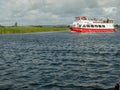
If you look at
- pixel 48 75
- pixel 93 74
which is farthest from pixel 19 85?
pixel 93 74

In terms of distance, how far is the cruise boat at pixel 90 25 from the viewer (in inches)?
4857

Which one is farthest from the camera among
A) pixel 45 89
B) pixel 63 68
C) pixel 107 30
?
pixel 107 30

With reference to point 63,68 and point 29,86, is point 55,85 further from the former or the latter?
point 63,68

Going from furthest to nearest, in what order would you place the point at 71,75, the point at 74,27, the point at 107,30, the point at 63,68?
the point at 107,30 < the point at 74,27 < the point at 63,68 < the point at 71,75

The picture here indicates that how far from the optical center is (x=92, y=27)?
128 m

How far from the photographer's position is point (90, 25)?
12694cm

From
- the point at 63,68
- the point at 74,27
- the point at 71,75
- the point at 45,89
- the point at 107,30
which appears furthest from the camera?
the point at 107,30

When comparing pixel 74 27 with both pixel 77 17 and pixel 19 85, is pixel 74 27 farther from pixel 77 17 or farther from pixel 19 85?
pixel 19 85

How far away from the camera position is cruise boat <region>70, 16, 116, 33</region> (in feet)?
405

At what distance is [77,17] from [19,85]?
361ft

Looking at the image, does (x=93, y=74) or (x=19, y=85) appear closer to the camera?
(x=19, y=85)

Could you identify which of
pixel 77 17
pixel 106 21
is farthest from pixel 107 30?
pixel 77 17

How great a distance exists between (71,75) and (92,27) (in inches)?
4252

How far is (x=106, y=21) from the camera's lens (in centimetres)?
13625
